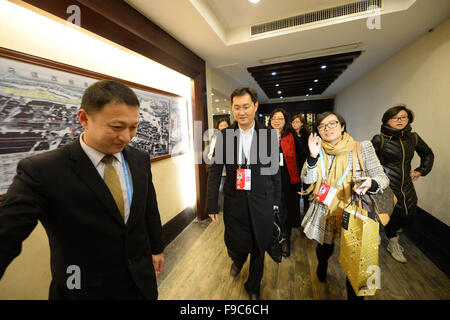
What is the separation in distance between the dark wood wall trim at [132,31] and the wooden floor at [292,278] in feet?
8.10

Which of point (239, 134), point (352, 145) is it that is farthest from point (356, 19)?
point (239, 134)

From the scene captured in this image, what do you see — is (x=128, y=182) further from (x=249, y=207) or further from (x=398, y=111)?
(x=398, y=111)

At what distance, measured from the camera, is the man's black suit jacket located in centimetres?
63

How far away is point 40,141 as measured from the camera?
4.36 feet

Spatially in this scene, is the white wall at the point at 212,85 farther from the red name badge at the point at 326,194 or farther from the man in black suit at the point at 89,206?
the man in black suit at the point at 89,206

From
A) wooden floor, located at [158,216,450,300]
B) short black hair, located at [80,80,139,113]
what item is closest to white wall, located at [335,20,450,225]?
wooden floor, located at [158,216,450,300]

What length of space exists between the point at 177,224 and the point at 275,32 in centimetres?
335

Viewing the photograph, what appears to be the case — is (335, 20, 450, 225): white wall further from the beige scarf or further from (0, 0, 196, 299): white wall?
(0, 0, 196, 299): white wall

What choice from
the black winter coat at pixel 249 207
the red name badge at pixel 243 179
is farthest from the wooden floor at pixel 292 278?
the red name badge at pixel 243 179

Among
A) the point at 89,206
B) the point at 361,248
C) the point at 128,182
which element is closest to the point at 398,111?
the point at 361,248

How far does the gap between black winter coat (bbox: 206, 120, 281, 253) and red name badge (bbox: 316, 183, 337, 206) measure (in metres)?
0.41

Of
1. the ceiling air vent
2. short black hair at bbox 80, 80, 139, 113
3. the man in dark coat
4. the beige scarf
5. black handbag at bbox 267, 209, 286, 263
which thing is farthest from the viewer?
the ceiling air vent

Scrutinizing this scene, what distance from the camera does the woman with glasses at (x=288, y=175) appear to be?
2273 millimetres

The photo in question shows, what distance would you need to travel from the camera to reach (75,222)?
72 centimetres
